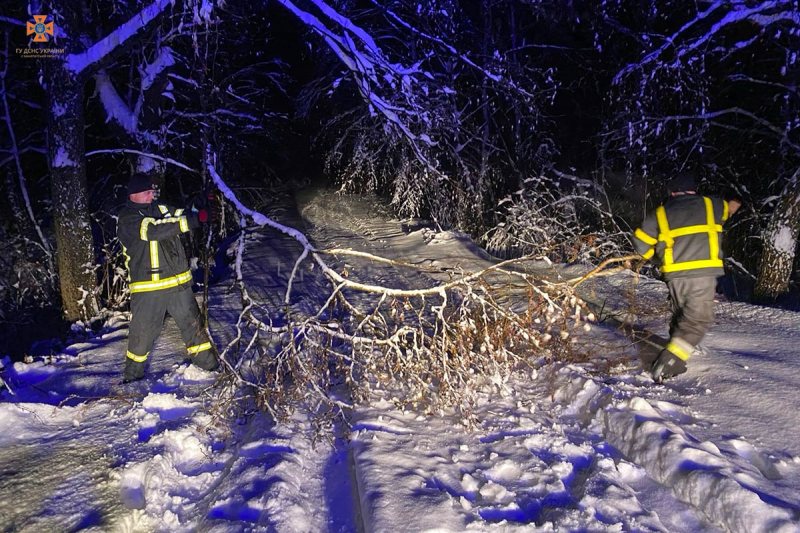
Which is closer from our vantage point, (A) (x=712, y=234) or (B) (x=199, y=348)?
(A) (x=712, y=234)

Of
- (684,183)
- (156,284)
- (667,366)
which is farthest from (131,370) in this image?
(684,183)

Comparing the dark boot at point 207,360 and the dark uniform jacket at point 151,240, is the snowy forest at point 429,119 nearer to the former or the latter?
the dark uniform jacket at point 151,240

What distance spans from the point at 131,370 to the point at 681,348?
481 centimetres

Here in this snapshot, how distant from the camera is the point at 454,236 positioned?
10.5m

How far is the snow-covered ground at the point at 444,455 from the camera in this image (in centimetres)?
274

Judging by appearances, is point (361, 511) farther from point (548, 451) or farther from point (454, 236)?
point (454, 236)

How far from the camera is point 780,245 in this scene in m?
7.21

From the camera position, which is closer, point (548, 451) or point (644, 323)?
point (548, 451)

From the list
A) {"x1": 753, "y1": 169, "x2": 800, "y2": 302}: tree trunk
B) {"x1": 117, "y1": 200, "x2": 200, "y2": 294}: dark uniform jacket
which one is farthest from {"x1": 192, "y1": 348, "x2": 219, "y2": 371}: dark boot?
{"x1": 753, "y1": 169, "x2": 800, "y2": 302}: tree trunk

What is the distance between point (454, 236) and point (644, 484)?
779 cm

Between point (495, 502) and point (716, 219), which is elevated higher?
point (716, 219)

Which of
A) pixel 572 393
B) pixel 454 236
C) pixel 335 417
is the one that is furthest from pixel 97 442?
pixel 454 236

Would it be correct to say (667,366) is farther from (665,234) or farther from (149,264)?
(149,264)

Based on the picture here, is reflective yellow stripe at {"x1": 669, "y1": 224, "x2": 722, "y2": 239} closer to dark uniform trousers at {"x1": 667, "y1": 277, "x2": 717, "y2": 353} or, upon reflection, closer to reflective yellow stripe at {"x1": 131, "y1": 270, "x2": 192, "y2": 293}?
dark uniform trousers at {"x1": 667, "y1": 277, "x2": 717, "y2": 353}
